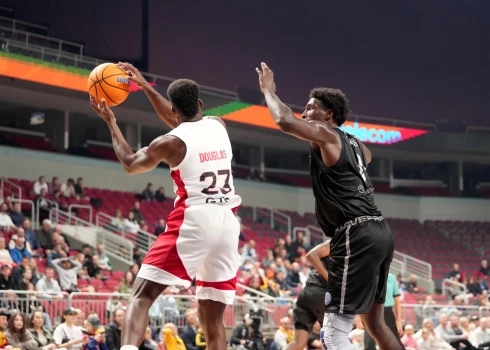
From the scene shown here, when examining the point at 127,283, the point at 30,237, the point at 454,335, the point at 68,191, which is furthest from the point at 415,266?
the point at 30,237

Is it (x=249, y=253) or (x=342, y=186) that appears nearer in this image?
(x=342, y=186)

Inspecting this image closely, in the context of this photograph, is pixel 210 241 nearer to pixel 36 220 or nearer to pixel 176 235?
pixel 176 235

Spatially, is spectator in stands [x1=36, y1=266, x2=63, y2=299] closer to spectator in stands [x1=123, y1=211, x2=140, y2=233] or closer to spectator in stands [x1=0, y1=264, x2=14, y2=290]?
spectator in stands [x1=0, y1=264, x2=14, y2=290]

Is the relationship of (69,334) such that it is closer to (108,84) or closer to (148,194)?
(108,84)

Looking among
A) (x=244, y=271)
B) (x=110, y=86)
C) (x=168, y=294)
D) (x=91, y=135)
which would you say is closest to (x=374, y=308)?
(x=110, y=86)

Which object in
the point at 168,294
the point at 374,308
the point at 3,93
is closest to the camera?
the point at 374,308

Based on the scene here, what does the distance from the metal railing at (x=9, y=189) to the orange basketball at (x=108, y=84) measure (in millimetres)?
14759

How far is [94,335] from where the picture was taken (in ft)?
38.7

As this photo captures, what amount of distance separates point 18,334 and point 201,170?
6546 millimetres

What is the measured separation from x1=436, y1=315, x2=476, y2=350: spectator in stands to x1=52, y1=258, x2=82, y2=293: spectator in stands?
7.54 m

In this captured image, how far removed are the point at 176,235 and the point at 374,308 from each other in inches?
65.6

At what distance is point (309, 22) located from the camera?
1364 inches

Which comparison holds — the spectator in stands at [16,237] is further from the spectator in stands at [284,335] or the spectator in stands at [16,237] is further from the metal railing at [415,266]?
the metal railing at [415,266]

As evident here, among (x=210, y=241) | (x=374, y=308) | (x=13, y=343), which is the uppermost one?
(x=210, y=241)
